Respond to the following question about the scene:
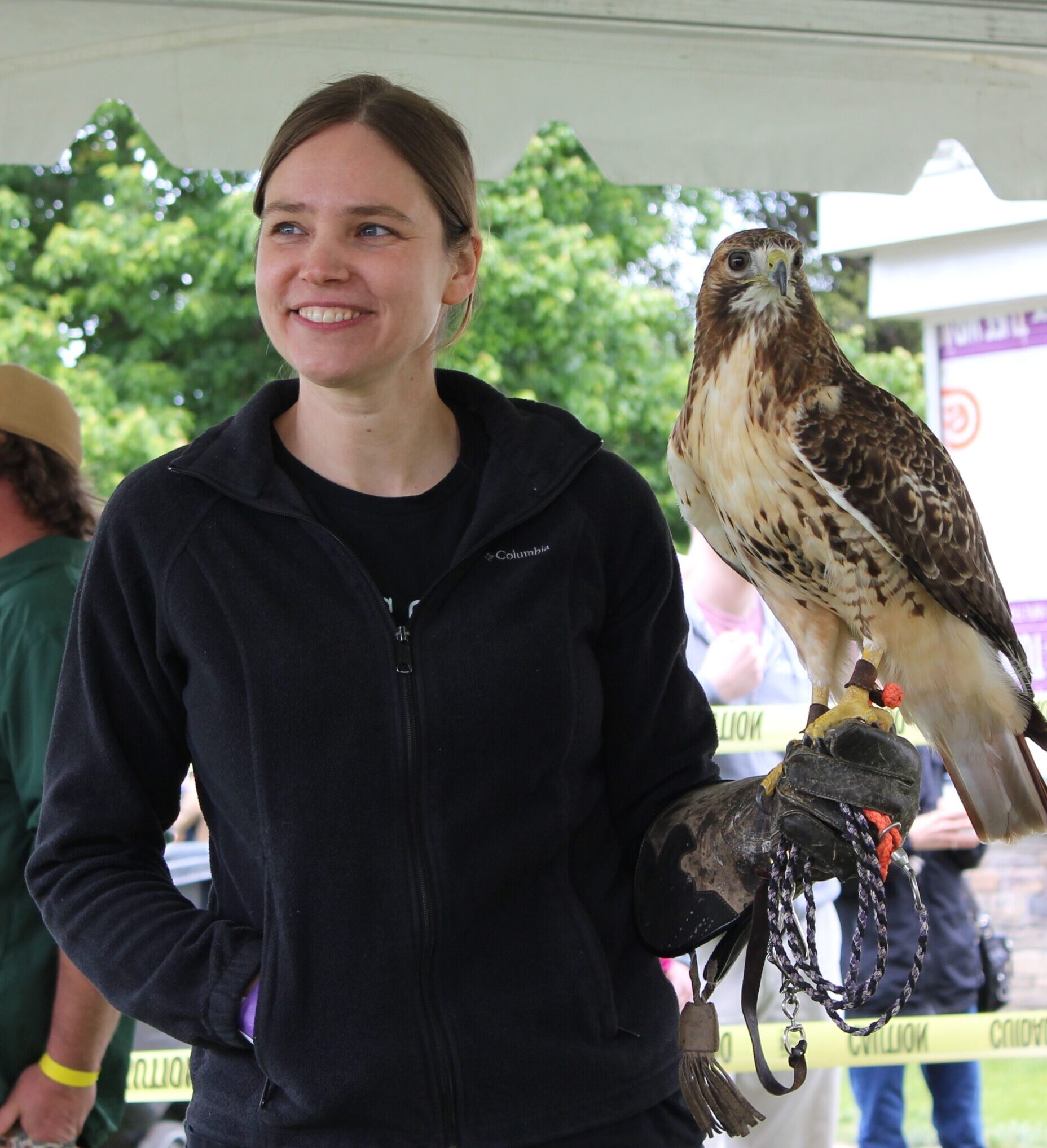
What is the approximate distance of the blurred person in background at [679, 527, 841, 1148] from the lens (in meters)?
3.57

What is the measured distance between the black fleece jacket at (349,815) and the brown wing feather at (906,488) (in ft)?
1.64

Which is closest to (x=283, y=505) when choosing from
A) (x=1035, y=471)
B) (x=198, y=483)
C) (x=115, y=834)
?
(x=198, y=483)

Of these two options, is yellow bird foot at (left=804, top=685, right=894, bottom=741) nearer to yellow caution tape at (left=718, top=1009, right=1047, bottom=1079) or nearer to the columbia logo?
the columbia logo

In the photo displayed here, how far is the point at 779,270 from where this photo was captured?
76.4 inches

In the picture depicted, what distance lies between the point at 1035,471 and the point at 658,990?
18.1 feet

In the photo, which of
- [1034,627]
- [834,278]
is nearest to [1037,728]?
[1034,627]

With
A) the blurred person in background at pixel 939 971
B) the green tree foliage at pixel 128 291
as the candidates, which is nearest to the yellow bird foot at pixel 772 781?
the blurred person in background at pixel 939 971

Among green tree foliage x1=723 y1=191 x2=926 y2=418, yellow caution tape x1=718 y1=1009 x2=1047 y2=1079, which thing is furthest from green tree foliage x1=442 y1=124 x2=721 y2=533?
yellow caution tape x1=718 y1=1009 x2=1047 y2=1079

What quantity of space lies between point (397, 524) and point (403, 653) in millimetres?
180

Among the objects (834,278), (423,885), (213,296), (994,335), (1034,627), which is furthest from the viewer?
(834,278)

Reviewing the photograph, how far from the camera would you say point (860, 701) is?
1.77m

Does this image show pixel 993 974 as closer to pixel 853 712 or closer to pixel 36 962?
pixel 853 712

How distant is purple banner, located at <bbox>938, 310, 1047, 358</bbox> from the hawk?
179 inches

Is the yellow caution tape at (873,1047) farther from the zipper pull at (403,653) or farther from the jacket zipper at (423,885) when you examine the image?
the zipper pull at (403,653)
